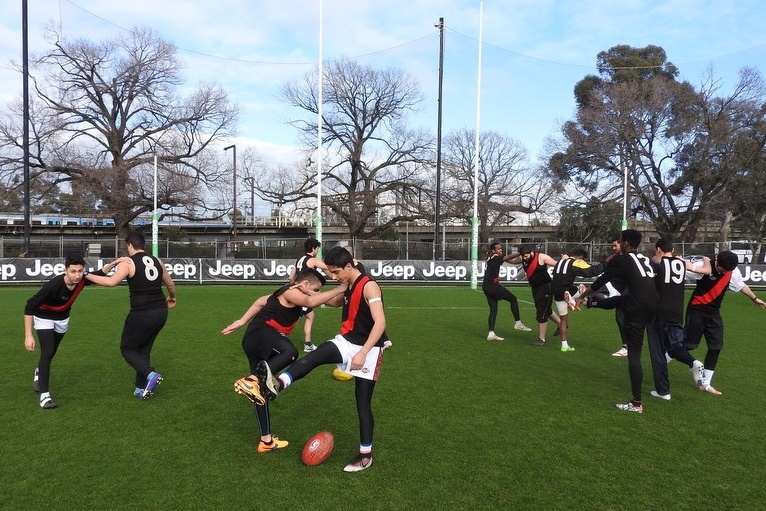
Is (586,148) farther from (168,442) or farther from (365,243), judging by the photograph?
(168,442)

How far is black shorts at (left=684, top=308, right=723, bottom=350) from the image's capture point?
673 centimetres

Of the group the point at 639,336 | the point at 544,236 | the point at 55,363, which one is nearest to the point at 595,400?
the point at 639,336

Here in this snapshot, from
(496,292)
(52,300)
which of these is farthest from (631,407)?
(52,300)

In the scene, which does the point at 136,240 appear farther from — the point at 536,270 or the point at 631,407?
the point at 536,270

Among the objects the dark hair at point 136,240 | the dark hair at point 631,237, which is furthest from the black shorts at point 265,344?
the dark hair at point 631,237

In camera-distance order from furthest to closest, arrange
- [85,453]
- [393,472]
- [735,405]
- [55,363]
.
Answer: [55,363], [735,405], [85,453], [393,472]

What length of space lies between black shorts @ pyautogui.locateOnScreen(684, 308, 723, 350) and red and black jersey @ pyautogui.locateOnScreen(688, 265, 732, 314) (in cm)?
8

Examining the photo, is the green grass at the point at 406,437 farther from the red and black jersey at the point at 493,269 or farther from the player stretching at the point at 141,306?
the red and black jersey at the point at 493,269

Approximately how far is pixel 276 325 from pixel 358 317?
46.0 inches

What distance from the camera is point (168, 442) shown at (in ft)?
15.7

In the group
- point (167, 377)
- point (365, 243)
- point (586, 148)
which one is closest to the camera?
point (167, 377)

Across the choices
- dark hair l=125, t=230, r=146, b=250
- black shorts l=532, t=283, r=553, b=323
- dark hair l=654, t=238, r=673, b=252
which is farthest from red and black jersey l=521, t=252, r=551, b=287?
dark hair l=125, t=230, r=146, b=250

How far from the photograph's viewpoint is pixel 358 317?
4.20 meters

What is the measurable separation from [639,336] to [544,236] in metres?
62.1
